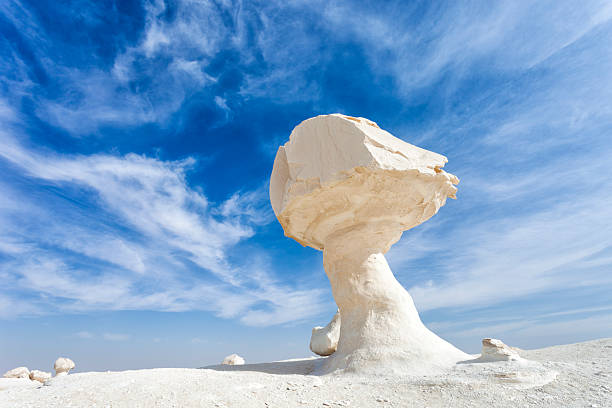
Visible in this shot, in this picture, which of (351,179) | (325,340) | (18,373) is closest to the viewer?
(351,179)

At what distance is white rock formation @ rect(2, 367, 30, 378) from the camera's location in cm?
1093

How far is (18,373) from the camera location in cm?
1111

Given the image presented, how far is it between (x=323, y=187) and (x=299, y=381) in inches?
147

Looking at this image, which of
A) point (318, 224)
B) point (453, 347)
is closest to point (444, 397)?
point (453, 347)

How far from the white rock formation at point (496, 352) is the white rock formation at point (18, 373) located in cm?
1285

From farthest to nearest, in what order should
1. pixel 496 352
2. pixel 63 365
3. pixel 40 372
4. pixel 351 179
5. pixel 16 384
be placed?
1. pixel 63 365
2. pixel 40 372
3. pixel 16 384
4. pixel 351 179
5. pixel 496 352

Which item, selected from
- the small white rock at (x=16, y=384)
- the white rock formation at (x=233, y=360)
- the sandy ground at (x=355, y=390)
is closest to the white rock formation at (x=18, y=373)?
the small white rock at (x=16, y=384)

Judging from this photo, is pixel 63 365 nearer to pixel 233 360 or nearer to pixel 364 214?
pixel 233 360

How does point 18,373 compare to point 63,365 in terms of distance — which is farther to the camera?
point 63,365

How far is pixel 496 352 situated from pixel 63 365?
42.3ft

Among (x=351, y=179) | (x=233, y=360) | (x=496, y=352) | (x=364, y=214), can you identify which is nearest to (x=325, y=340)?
(x=233, y=360)

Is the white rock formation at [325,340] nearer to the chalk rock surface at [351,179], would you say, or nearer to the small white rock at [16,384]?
the chalk rock surface at [351,179]

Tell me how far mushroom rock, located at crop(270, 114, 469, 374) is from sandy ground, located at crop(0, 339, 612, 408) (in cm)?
119

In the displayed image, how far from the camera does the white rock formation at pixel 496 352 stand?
21.2 ft
